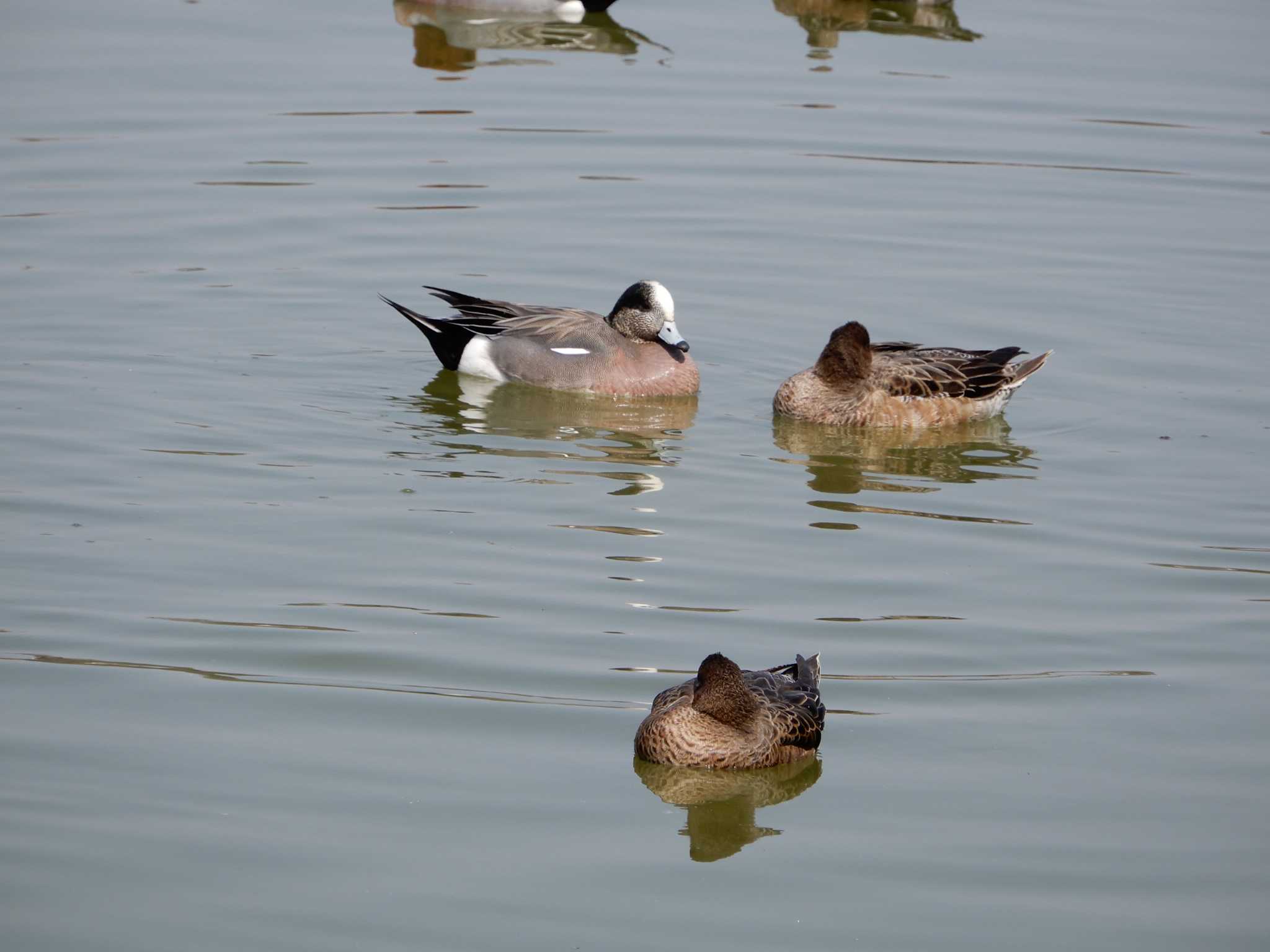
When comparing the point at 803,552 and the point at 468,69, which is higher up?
the point at 468,69

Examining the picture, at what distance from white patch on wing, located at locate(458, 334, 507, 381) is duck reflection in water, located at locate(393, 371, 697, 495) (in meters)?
0.04

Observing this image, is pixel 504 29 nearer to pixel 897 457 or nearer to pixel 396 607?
pixel 897 457

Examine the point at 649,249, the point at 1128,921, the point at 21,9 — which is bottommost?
the point at 1128,921

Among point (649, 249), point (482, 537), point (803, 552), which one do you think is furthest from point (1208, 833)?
point (649, 249)

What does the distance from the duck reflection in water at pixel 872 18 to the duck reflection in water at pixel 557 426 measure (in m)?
8.67

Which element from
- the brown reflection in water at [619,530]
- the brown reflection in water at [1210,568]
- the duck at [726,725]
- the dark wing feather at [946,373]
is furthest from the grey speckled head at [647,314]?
the duck at [726,725]

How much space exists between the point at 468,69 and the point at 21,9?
201 inches

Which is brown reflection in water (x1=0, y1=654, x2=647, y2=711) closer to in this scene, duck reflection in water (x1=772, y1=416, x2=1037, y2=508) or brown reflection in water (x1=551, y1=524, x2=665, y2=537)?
brown reflection in water (x1=551, y1=524, x2=665, y2=537)

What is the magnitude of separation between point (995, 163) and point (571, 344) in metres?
5.57

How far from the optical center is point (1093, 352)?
39.5 feet

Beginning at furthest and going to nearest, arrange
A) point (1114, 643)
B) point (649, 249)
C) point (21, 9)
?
1. point (21, 9)
2. point (649, 249)
3. point (1114, 643)

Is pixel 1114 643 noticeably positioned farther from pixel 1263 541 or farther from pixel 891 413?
pixel 891 413

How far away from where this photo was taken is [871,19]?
2030cm

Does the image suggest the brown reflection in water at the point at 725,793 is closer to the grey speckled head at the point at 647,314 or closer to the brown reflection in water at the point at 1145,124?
the grey speckled head at the point at 647,314
